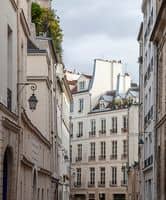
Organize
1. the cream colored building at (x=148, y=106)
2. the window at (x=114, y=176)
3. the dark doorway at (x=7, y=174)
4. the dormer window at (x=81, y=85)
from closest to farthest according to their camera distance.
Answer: the dark doorway at (x=7, y=174) → the cream colored building at (x=148, y=106) → the window at (x=114, y=176) → the dormer window at (x=81, y=85)

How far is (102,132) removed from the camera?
86500 mm

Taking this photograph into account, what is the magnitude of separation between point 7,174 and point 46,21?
22979 millimetres

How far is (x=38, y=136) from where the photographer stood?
31.5 m

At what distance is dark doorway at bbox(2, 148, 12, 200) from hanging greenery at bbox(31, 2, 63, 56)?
2126 cm

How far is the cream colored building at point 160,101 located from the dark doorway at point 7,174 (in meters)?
9.89

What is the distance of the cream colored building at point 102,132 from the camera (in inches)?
3260

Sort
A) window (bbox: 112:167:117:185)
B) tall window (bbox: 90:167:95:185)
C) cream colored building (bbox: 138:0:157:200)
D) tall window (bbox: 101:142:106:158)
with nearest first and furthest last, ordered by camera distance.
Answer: cream colored building (bbox: 138:0:157:200) < window (bbox: 112:167:117:185) < tall window (bbox: 101:142:106:158) < tall window (bbox: 90:167:95:185)

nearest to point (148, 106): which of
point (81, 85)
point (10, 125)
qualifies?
point (10, 125)

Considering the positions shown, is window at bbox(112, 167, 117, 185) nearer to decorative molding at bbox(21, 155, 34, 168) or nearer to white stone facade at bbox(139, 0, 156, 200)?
white stone facade at bbox(139, 0, 156, 200)

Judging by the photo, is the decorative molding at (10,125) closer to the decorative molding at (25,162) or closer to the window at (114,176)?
the decorative molding at (25,162)

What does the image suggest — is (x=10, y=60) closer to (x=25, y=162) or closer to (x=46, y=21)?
(x=25, y=162)

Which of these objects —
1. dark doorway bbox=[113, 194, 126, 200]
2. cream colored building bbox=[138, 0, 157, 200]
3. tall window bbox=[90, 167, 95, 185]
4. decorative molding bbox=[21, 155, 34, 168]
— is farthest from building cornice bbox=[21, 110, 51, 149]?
tall window bbox=[90, 167, 95, 185]

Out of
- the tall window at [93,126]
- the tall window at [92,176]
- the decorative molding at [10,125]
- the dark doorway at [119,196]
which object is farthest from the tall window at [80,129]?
the decorative molding at [10,125]

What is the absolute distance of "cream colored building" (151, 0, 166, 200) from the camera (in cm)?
2927
